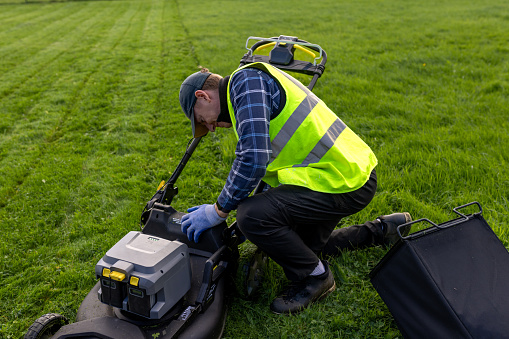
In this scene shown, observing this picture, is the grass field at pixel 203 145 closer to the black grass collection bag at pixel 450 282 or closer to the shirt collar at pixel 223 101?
the black grass collection bag at pixel 450 282

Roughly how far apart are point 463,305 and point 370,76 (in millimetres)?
5100

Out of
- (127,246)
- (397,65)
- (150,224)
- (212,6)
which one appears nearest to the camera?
(127,246)

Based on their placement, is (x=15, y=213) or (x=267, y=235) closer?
(x=267, y=235)

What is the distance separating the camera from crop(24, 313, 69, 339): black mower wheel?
6.70ft

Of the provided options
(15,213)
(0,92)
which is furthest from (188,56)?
(15,213)

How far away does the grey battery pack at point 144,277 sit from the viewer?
1.93m

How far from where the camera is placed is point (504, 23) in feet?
32.2

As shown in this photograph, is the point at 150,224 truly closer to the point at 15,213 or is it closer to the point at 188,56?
Result: the point at 15,213

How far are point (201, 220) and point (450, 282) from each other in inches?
50.7

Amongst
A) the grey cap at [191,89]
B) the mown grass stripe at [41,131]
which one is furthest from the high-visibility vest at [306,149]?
the mown grass stripe at [41,131]

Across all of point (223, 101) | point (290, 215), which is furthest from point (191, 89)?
point (290, 215)

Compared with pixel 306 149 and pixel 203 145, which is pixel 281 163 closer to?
pixel 306 149

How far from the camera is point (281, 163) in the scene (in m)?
2.27

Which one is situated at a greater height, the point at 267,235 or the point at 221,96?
the point at 221,96
